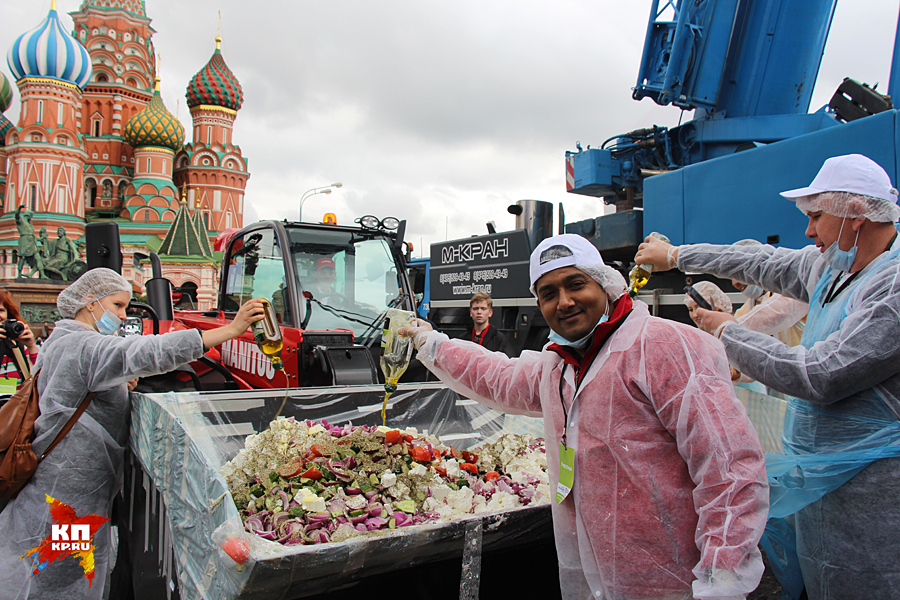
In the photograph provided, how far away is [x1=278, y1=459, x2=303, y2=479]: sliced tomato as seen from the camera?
246cm

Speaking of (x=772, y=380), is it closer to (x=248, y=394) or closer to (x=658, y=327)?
(x=658, y=327)

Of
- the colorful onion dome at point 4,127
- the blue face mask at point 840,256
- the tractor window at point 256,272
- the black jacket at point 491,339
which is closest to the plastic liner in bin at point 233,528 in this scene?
the blue face mask at point 840,256

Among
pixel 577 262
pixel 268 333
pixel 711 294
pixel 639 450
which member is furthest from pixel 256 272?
pixel 639 450

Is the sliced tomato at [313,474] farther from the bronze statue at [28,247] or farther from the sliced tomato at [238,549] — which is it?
A: the bronze statue at [28,247]

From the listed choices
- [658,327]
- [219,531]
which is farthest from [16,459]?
[658,327]

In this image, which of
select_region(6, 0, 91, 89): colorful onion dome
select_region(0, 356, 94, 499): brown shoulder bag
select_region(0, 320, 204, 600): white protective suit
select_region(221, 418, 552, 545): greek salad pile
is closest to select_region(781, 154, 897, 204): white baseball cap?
select_region(221, 418, 552, 545): greek salad pile

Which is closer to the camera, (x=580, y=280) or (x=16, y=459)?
(x=580, y=280)

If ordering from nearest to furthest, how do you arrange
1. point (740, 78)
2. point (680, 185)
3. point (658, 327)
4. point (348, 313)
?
1. point (658, 327)
2. point (348, 313)
3. point (680, 185)
4. point (740, 78)

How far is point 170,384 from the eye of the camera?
4.79 meters

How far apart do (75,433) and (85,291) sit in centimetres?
71

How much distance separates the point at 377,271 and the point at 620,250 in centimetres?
379

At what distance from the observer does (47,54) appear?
131ft

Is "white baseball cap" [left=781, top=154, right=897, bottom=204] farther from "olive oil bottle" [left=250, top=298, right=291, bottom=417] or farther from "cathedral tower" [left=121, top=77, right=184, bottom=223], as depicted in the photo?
"cathedral tower" [left=121, top=77, right=184, bottom=223]

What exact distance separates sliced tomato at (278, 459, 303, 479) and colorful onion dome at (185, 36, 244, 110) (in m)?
53.7
